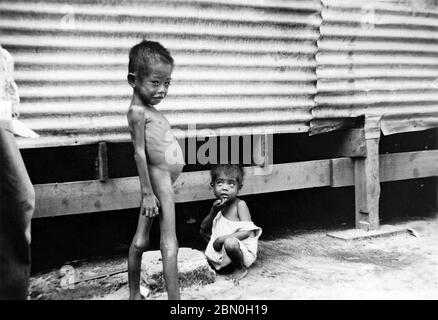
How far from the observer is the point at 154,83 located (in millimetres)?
3021

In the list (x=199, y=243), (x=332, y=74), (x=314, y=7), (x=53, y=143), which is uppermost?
(x=314, y=7)

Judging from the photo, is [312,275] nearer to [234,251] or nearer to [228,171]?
[234,251]

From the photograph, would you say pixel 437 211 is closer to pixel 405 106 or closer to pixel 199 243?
pixel 405 106

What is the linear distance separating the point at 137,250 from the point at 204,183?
1.46m

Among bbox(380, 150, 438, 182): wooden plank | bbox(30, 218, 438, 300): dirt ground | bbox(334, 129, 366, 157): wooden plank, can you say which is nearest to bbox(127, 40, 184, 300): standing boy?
bbox(30, 218, 438, 300): dirt ground

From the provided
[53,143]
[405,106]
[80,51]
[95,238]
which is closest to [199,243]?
[95,238]

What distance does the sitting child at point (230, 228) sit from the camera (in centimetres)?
387

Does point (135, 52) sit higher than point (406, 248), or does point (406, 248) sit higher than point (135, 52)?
point (135, 52)

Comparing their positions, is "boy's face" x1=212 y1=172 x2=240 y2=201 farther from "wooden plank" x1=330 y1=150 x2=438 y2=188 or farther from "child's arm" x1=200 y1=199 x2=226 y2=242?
"wooden plank" x1=330 y1=150 x2=438 y2=188

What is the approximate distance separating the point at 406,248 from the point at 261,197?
7.27 feet

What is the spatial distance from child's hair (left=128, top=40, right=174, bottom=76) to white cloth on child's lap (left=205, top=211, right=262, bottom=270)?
→ 1.62 metres

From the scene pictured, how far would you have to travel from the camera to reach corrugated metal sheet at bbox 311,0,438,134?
16.0 ft
